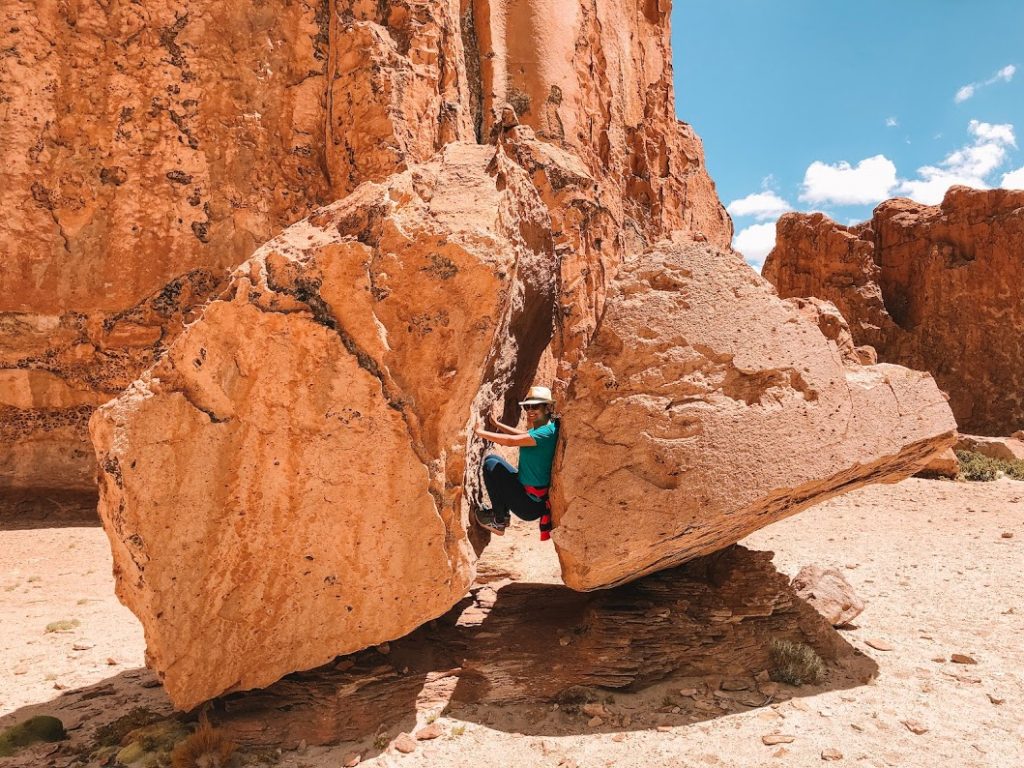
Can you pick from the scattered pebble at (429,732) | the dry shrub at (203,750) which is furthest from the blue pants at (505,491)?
the dry shrub at (203,750)

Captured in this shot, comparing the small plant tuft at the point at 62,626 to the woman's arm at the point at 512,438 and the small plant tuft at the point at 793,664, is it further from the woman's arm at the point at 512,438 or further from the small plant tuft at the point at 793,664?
the small plant tuft at the point at 793,664

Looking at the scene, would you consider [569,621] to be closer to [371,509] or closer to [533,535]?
[371,509]

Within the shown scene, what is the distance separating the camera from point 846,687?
140 inches

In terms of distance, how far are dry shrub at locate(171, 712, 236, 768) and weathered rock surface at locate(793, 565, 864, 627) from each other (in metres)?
3.36

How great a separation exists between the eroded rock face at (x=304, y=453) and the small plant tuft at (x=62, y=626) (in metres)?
2.20

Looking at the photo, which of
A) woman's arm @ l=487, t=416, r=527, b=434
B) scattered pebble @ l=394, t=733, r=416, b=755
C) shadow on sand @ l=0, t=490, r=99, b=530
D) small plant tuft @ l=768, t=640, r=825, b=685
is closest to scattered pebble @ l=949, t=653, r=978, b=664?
small plant tuft @ l=768, t=640, r=825, b=685

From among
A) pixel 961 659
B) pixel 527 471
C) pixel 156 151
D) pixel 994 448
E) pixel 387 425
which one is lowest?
pixel 961 659

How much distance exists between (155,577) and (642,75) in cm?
1312

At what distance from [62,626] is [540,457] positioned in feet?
12.7

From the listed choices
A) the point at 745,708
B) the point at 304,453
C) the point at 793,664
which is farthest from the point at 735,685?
the point at 304,453

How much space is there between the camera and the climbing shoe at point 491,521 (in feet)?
13.4

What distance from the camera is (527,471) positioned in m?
3.95

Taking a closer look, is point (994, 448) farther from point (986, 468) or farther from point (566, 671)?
point (566, 671)

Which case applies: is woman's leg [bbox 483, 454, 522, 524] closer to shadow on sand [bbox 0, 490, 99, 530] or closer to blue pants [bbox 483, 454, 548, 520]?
blue pants [bbox 483, 454, 548, 520]
